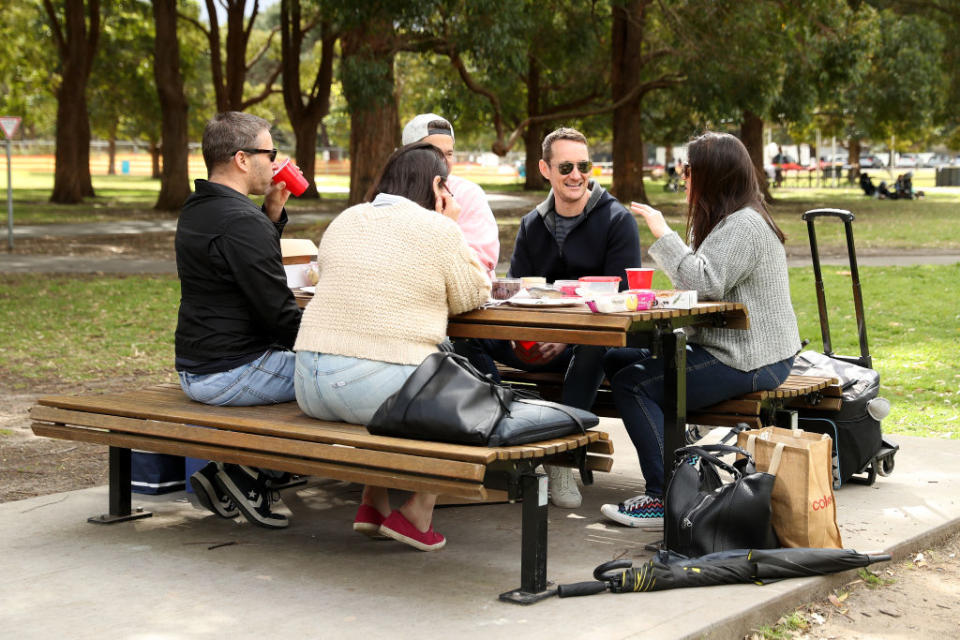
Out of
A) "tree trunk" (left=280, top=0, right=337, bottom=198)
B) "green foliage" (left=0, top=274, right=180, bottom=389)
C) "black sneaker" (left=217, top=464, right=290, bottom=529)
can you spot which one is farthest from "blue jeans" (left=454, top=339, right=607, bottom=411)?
"tree trunk" (left=280, top=0, right=337, bottom=198)

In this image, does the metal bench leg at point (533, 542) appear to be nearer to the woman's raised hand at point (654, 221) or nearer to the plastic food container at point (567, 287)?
the plastic food container at point (567, 287)

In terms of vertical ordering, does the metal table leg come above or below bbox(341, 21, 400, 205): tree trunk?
below

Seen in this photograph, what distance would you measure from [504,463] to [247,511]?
4.88 ft

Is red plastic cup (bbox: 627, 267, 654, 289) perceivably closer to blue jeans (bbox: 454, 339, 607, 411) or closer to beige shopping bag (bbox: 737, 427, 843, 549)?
blue jeans (bbox: 454, 339, 607, 411)

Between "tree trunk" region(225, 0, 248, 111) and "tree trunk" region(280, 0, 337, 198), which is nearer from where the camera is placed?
"tree trunk" region(225, 0, 248, 111)

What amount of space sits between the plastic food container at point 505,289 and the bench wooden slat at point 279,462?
44.2 inches

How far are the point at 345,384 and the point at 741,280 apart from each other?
5.72 ft

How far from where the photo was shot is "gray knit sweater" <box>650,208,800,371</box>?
4.87m

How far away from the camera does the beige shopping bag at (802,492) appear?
14.1 ft

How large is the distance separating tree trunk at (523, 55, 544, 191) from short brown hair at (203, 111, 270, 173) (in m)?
26.8

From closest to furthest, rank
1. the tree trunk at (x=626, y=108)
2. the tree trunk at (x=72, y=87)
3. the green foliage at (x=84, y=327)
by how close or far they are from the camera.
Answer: the green foliage at (x=84, y=327), the tree trunk at (x=626, y=108), the tree trunk at (x=72, y=87)

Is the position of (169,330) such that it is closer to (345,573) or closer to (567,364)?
(567,364)

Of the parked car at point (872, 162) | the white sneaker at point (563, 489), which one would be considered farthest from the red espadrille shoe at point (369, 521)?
the parked car at point (872, 162)

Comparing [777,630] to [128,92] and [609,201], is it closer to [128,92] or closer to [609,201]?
[609,201]
